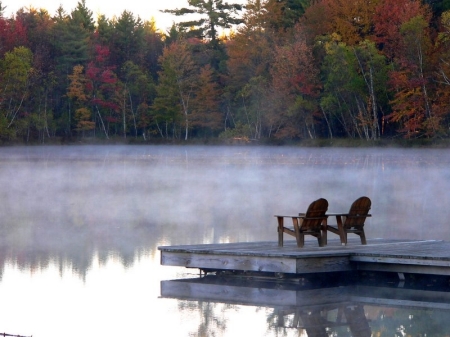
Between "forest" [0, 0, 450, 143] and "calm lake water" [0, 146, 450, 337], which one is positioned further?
"forest" [0, 0, 450, 143]

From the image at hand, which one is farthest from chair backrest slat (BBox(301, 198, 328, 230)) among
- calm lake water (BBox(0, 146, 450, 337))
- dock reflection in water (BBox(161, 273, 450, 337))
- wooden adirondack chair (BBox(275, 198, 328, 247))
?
calm lake water (BBox(0, 146, 450, 337))

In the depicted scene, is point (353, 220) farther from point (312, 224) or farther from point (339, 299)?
point (339, 299)

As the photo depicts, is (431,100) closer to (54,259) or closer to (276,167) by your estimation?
(276,167)

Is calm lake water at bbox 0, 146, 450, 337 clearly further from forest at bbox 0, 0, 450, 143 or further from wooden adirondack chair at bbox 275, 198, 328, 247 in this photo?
forest at bbox 0, 0, 450, 143

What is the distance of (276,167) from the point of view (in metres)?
40.9

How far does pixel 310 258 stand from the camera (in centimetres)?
1073

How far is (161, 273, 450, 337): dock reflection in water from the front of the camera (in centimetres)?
902

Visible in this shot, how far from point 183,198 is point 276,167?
618 inches

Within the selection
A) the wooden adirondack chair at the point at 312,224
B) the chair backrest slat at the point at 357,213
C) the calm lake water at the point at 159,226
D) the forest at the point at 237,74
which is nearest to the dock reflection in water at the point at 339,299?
the calm lake water at the point at 159,226

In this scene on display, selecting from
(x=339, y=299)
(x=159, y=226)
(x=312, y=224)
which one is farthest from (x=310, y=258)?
(x=159, y=226)

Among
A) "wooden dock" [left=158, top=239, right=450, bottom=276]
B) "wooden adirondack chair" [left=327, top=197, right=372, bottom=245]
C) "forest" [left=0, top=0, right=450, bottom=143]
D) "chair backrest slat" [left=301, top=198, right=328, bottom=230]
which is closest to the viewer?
"wooden dock" [left=158, top=239, right=450, bottom=276]

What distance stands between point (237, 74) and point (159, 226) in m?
45.4

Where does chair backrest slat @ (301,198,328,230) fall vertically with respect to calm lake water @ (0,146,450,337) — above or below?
above

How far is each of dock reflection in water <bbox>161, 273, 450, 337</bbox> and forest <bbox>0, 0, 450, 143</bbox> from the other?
40519 mm
